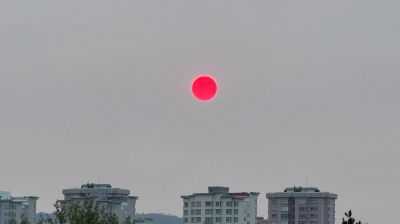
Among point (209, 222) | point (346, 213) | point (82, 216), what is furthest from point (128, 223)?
point (209, 222)

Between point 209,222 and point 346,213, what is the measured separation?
150 m

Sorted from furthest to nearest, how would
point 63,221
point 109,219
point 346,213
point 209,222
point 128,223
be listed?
1. point 209,222
2. point 128,223
3. point 109,219
4. point 63,221
5. point 346,213

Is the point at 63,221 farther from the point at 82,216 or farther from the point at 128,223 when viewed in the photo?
the point at 128,223

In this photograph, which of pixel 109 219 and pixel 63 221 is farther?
pixel 109 219

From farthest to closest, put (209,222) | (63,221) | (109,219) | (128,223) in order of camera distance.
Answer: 1. (209,222)
2. (128,223)
3. (109,219)
4. (63,221)

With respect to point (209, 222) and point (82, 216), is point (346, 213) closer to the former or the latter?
point (82, 216)

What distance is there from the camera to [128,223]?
69.9 metres


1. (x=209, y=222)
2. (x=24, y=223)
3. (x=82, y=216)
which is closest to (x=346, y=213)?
(x=82, y=216)

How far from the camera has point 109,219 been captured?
2571 inches

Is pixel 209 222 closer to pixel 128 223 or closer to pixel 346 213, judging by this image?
pixel 128 223

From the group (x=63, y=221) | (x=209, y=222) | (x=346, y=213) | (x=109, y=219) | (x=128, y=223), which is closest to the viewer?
(x=346, y=213)

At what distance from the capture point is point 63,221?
6069 cm

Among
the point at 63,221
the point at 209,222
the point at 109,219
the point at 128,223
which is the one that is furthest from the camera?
the point at 209,222

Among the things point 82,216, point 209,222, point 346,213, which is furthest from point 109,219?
point 209,222
